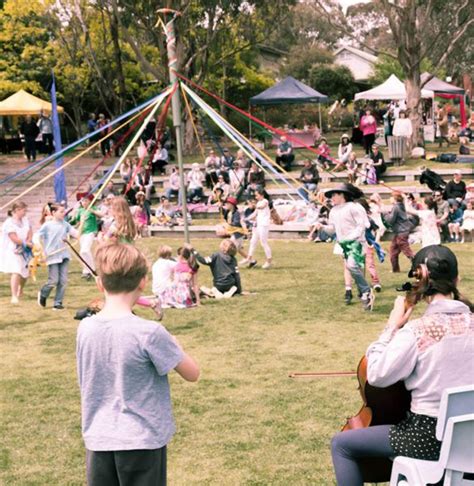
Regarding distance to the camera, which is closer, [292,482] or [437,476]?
[437,476]

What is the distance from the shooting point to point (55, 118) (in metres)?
23.3

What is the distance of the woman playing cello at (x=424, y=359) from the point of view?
12.7ft

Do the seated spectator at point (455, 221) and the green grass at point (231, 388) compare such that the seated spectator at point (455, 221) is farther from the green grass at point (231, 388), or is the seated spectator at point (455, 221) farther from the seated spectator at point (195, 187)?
the seated spectator at point (195, 187)

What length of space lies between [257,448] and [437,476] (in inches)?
107

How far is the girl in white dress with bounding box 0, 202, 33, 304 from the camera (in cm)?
1241

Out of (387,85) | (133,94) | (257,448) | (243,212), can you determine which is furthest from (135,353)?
(133,94)

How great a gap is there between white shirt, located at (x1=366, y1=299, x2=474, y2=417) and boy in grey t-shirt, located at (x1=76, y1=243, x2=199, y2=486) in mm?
862

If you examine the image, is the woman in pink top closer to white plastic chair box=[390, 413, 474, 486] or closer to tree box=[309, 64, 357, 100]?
tree box=[309, 64, 357, 100]

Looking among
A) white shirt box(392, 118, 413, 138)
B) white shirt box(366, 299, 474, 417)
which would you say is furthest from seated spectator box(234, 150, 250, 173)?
white shirt box(366, 299, 474, 417)

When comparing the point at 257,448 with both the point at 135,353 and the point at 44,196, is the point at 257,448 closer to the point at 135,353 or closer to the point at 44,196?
the point at 135,353

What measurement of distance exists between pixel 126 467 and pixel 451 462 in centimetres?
136

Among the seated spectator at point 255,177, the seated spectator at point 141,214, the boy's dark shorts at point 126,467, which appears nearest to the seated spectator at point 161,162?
the seated spectator at point 255,177

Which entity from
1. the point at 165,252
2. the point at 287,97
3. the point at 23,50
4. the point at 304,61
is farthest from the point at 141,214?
the point at 304,61

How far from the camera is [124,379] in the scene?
12.0ft
